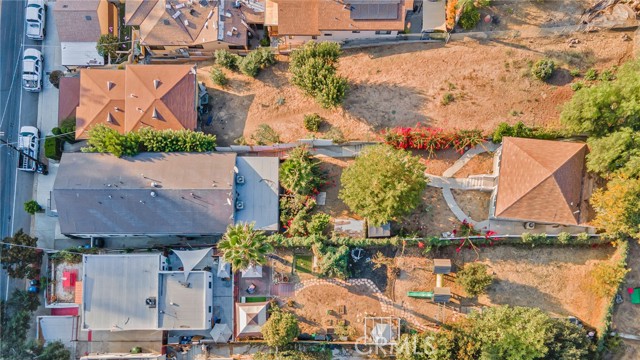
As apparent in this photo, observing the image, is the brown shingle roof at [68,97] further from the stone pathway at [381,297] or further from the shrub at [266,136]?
the stone pathway at [381,297]

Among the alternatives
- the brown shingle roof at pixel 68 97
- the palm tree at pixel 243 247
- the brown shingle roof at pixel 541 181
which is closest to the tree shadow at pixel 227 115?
the palm tree at pixel 243 247

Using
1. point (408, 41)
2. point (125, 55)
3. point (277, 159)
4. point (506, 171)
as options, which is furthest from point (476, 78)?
point (125, 55)

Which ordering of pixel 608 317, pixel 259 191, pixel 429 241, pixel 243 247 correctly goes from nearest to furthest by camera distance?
pixel 243 247, pixel 608 317, pixel 429 241, pixel 259 191

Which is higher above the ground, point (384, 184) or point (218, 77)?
point (218, 77)

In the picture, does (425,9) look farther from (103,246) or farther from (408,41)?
(103,246)

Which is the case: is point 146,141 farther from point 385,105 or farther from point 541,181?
point 541,181

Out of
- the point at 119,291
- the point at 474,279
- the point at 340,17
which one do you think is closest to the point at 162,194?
the point at 119,291
